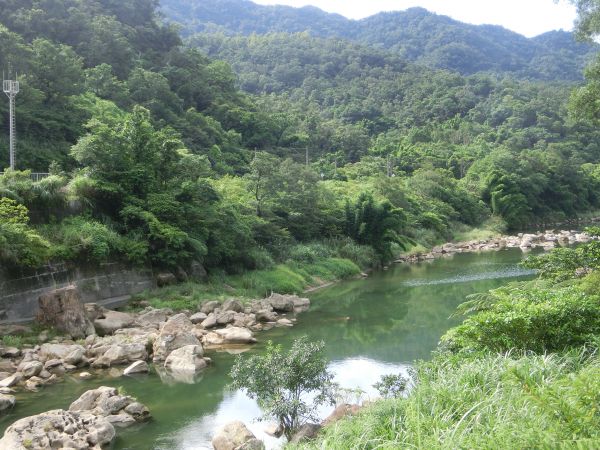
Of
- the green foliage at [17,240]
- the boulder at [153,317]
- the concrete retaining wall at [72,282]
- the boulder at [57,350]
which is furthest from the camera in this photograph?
the boulder at [153,317]

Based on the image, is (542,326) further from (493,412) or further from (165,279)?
(165,279)

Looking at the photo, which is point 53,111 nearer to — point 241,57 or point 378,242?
point 378,242

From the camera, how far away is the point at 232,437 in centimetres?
1112

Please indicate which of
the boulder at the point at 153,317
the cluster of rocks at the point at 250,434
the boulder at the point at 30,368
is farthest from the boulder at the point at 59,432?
the boulder at the point at 153,317

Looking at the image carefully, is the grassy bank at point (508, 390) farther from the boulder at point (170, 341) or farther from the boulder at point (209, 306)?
the boulder at point (209, 306)

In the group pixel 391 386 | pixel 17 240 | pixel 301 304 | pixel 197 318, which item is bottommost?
pixel 301 304

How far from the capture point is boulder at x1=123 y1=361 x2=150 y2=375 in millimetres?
16766

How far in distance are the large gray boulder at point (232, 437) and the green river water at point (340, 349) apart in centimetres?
68

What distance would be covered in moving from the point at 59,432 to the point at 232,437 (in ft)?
10.9

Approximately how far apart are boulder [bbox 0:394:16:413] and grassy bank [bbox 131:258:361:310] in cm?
978

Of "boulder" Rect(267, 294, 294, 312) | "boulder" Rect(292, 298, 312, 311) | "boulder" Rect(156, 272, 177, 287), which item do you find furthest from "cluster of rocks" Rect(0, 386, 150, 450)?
"boulder" Rect(292, 298, 312, 311)

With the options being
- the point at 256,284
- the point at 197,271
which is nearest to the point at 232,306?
the point at 197,271

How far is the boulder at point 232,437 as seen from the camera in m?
10.9

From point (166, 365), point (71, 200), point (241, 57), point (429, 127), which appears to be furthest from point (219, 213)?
point (241, 57)
